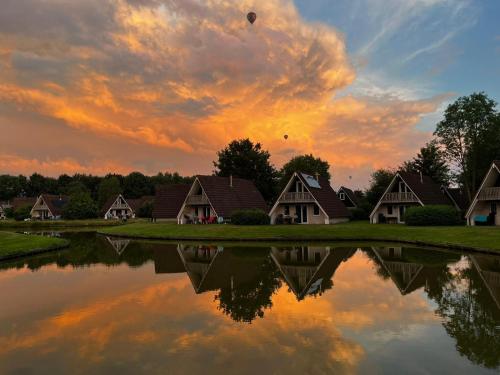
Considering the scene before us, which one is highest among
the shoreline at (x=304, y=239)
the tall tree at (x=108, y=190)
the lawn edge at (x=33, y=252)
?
the tall tree at (x=108, y=190)

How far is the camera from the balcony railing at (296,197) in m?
47.6

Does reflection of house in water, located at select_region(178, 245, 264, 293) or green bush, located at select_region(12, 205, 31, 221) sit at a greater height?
green bush, located at select_region(12, 205, 31, 221)

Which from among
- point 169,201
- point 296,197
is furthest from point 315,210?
point 169,201

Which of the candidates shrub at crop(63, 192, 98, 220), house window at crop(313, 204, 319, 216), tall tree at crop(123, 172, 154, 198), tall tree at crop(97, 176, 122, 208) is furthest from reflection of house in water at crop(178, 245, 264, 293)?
tall tree at crop(123, 172, 154, 198)

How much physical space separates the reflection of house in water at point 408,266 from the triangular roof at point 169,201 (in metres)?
32.2

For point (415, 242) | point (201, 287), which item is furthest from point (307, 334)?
point (415, 242)

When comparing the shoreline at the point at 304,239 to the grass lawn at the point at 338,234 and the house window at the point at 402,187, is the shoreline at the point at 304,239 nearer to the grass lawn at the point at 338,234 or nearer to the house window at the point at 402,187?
the grass lawn at the point at 338,234

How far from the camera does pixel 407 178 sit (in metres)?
45.8

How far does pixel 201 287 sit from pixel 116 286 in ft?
11.9

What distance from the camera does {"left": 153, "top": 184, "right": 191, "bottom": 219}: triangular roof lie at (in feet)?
183

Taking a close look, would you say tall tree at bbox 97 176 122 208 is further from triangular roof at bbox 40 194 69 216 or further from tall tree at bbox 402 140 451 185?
tall tree at bbox 402 140 451 185

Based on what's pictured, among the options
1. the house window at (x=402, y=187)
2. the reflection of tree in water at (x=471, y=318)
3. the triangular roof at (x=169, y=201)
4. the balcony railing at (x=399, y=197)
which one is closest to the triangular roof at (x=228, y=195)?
the triangular roof at (x=169, y=201)

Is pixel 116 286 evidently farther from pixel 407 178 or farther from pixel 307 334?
pixel 407 178

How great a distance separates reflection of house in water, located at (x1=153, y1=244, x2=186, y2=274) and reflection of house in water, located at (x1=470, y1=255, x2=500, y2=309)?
13289 millimetres
